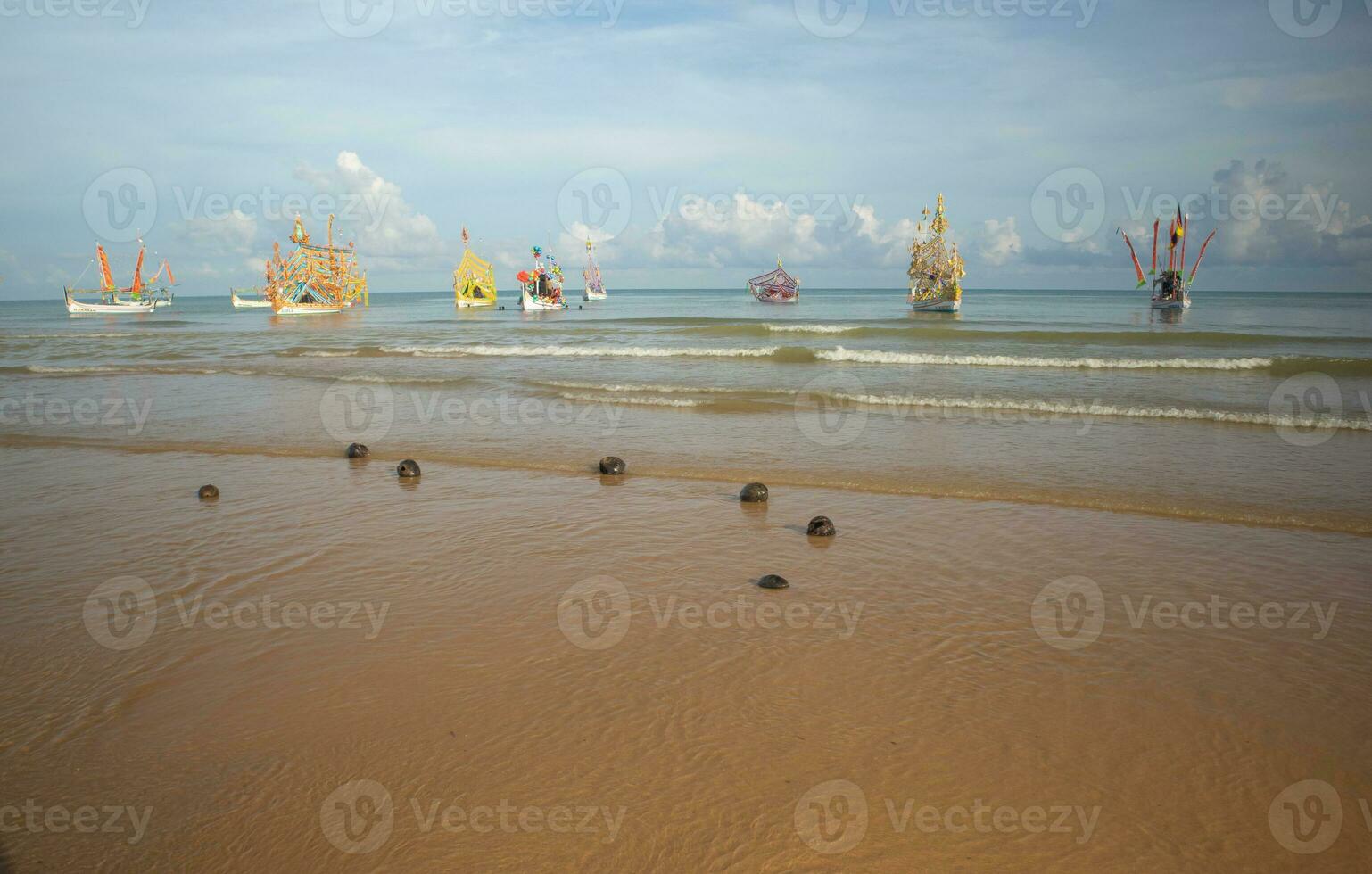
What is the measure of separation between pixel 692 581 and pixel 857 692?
2032 mm

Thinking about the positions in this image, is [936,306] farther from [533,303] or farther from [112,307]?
[112,307]

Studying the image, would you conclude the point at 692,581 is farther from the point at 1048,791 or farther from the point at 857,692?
the point at 1048,791

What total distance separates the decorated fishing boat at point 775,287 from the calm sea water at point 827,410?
4713 cm

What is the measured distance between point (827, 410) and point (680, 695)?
11.2m

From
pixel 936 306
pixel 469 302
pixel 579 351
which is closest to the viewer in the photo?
pixel 579 351

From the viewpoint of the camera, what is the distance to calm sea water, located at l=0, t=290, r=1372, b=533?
973 cm

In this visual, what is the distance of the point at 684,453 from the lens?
1110 cm

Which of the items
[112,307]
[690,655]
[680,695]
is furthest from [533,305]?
[680,695]

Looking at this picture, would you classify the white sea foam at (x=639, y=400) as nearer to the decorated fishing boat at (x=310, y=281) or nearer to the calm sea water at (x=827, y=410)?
the calm sea water at (x=827, y=410)

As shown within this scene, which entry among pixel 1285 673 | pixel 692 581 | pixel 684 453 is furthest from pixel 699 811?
pixel 684 453

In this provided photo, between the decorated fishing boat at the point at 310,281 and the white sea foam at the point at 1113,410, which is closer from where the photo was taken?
the white sea foam at the point at 1113,410

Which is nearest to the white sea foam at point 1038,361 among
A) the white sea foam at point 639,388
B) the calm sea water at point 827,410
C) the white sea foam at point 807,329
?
the calm sea water at point 827,410

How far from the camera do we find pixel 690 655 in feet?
16.1

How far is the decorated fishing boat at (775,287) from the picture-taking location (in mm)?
76625
